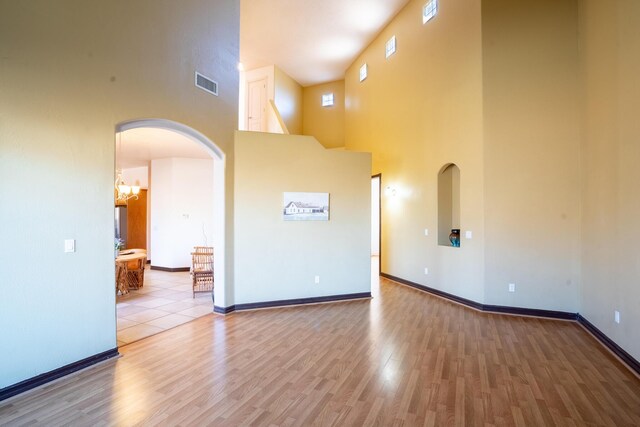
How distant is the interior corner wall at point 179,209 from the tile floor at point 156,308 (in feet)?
4.76

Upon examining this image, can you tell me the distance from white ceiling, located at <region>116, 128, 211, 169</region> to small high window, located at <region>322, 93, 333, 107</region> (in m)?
4.20

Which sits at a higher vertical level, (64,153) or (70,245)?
(64,153)

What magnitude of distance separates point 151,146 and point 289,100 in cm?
437

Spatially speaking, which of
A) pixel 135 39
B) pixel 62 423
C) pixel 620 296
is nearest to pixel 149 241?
pixel 135 39

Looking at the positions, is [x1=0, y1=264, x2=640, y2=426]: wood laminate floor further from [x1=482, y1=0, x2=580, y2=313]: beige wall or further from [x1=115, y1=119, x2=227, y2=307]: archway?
[x1=482, y1=0, x2=580, y2=313]: beige wall

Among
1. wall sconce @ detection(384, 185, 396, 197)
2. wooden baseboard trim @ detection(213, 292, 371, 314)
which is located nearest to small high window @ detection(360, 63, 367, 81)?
wall sconce @ detection(384, 185, 396, 197)

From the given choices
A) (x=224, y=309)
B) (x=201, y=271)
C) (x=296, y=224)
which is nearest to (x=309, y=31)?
(x=296, y=224)

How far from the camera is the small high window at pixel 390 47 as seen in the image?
716 centimetres

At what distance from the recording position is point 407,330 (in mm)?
4211

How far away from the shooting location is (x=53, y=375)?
2914mm

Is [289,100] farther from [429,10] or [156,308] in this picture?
[156,308]

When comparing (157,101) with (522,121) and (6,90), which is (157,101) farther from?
(522,121)

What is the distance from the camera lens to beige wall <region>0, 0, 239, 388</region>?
105 inches

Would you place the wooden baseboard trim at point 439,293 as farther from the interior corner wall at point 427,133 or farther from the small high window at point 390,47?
the small high window at point 390,47
